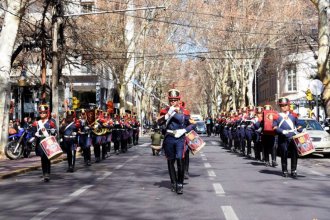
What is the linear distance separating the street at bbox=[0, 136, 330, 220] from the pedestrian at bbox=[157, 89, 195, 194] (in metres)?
0.33

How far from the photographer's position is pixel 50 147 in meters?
13.2

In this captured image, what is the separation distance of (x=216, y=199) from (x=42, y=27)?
52.7ft

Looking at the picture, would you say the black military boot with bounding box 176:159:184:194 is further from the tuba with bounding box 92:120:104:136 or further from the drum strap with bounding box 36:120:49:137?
the tuba with bounding box 92:120:104:136

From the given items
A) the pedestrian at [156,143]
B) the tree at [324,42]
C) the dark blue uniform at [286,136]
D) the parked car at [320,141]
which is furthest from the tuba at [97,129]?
the tree at [324,42]

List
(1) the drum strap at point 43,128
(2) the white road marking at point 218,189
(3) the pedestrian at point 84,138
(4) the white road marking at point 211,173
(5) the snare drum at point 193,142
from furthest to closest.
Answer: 1. (3) the pedestrian at point 84,138
2. (4) the white road marking at point 211,173
3. (1) the drum strap at point 43,128
4. (5) the snare drum at point 193,142
5. (2) the white road marking at point 218,189

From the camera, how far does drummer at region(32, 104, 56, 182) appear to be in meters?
13.3

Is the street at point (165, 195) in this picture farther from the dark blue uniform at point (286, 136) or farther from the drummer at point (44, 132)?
the dark blue uniform at point (286, 136)

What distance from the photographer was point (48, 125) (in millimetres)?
13648

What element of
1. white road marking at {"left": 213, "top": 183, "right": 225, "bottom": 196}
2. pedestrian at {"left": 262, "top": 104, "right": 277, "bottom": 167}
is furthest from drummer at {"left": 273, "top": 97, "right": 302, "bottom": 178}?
pedestrian at {"left": 262, "top": 104, "right": 277, "bottom": 167}

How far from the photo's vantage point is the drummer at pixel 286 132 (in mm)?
13453

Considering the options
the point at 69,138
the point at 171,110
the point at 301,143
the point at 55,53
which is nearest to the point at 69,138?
the point at 69,138

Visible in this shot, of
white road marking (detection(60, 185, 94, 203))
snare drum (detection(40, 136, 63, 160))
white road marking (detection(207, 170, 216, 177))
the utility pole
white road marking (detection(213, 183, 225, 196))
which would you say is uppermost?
the utility pole

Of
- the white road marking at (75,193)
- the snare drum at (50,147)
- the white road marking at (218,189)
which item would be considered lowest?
the white road marking at (75,193)

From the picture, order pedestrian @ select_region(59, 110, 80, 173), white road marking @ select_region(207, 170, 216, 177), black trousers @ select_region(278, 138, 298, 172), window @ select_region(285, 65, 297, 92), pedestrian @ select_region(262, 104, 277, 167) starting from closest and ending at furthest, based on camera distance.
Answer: black trousers @ select_region(278, 138, 298, 172) → white road marking @ select_region(207, 170, 216, 177) → pedestrian @ select_region(59, 110, 80, 173) → pedestrian @ select_region(262, 104, 277, 167) → window @ select_region(285, 65, 297, 92)
